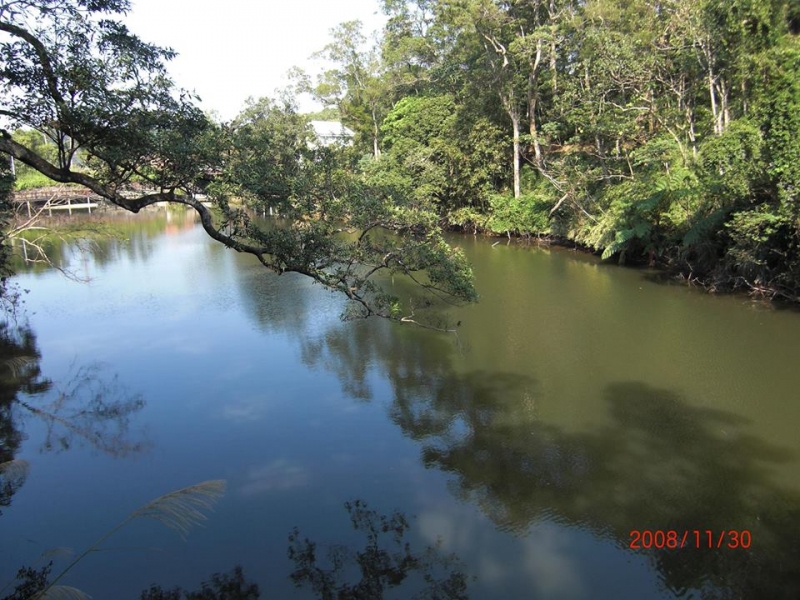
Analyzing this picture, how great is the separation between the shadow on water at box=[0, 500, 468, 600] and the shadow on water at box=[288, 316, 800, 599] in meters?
1.05

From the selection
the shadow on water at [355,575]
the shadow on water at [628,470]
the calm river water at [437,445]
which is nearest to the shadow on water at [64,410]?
the calm river water at [437,445]

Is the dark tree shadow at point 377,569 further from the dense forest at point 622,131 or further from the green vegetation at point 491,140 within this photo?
the dense forest at point 622,131

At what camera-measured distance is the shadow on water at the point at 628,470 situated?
603 centimetres

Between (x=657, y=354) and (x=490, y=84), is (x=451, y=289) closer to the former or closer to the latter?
(x=657, y=354)

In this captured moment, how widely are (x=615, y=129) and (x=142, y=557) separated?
18354 millimetres

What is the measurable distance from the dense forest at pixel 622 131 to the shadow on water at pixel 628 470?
3793 millimetres

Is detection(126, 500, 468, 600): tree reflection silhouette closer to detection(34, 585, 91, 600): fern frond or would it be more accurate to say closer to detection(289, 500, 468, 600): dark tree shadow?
detection(289, 500, 468, 600): dark tree shadow

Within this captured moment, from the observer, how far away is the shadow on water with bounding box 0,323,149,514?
8953mm

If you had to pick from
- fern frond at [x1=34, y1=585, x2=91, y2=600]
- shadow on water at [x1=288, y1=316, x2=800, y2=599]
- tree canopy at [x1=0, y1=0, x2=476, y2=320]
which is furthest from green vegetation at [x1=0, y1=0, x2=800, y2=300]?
fern frond at [x1=34, y1=585, x2=91, y2=600]
